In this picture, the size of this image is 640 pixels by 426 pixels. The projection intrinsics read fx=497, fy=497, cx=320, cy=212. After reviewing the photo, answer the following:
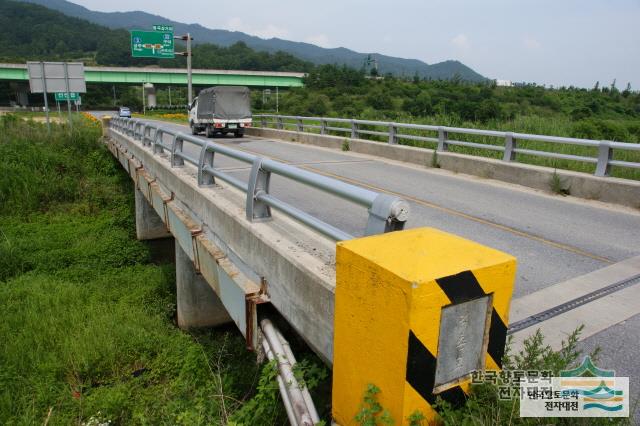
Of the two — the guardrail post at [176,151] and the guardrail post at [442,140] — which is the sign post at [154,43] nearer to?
the guardrail post at [442,140]

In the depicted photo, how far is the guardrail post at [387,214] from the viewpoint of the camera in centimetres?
319

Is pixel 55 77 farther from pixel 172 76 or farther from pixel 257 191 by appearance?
pixel 172 76

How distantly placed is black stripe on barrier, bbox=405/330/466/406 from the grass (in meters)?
2.10

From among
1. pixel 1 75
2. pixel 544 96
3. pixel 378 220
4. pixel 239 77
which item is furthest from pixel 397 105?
pixel 378 220

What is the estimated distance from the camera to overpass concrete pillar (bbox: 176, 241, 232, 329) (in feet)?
34.1

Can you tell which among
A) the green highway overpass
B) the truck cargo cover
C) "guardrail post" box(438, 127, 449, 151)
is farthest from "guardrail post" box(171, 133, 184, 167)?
the green highway overpass

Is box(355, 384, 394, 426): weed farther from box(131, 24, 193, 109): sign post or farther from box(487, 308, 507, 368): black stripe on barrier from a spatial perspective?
box(131, 24, 193, 109): sign post

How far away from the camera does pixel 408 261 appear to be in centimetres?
246

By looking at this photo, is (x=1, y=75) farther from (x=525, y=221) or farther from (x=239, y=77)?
(x=525, y=221)

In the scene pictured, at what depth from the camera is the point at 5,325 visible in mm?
9656

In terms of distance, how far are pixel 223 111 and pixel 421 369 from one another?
25.7 metres

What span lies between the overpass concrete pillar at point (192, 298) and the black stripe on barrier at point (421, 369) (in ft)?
28.0

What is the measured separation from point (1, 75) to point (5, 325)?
82.5m

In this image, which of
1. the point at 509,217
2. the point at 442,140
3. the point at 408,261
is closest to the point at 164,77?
the point at 442,140
